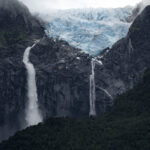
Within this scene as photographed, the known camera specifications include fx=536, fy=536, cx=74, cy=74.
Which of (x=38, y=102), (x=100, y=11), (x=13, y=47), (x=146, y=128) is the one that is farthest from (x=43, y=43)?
(x=146, y=128)

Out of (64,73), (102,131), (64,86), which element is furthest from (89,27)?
(102,131)

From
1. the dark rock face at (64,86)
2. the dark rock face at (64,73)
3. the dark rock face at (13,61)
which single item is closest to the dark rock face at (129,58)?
the dark rock face at (64,73)

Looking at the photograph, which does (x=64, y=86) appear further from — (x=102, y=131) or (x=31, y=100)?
(x=102, y=131)

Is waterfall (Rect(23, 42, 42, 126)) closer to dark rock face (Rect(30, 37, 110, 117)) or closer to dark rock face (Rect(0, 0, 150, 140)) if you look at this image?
dark rock face (Rect(0, 0, 150, 140))

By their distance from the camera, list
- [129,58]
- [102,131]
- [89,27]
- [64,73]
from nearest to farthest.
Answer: [102,131]
[64,73]
[129,58]
[89,27]

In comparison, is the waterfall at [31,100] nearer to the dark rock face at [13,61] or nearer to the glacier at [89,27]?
the dark rock face at [13,61]

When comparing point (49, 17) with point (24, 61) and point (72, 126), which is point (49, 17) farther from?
point (72, 126)
